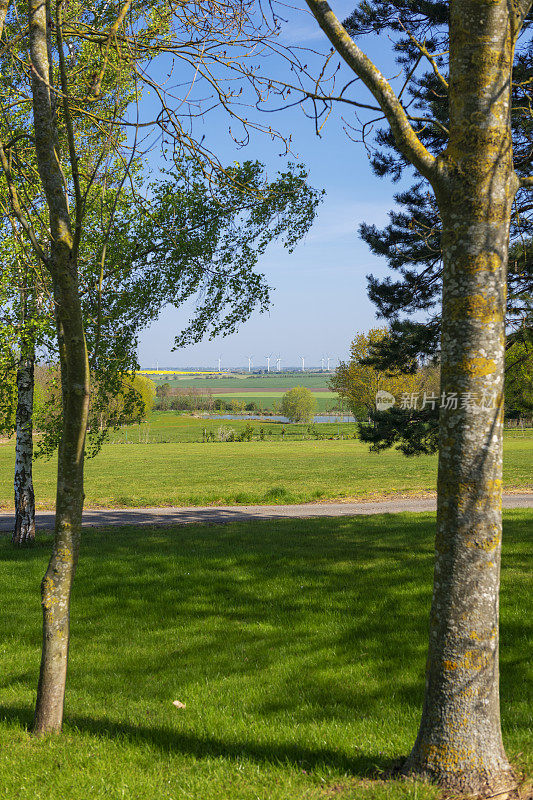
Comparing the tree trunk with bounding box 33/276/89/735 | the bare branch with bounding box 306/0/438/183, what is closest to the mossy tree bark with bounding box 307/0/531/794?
the bare branch with bounding box 306/0/438/183

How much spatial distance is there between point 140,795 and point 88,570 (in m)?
5.81

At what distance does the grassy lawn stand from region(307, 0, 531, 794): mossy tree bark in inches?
12.6

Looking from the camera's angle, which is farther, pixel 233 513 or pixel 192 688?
pixel 233 513

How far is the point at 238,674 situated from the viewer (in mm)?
5160

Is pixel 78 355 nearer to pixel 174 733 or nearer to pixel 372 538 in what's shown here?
pixel 174 733

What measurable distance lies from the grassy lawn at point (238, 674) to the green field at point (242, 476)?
40.8ft

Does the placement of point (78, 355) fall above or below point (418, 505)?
above

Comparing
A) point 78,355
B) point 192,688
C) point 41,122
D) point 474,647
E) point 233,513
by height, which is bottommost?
point 233,513

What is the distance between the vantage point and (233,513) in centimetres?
1847

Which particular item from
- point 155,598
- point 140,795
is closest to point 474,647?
point 140,795

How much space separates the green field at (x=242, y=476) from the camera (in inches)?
881

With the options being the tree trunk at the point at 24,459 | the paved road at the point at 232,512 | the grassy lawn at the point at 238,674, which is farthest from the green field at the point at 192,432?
the grassy lawn at the point at 238,674

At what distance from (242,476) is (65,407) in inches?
1071

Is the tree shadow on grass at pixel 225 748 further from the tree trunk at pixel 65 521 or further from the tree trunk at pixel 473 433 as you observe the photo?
the tree trunk at pixel 473 433
